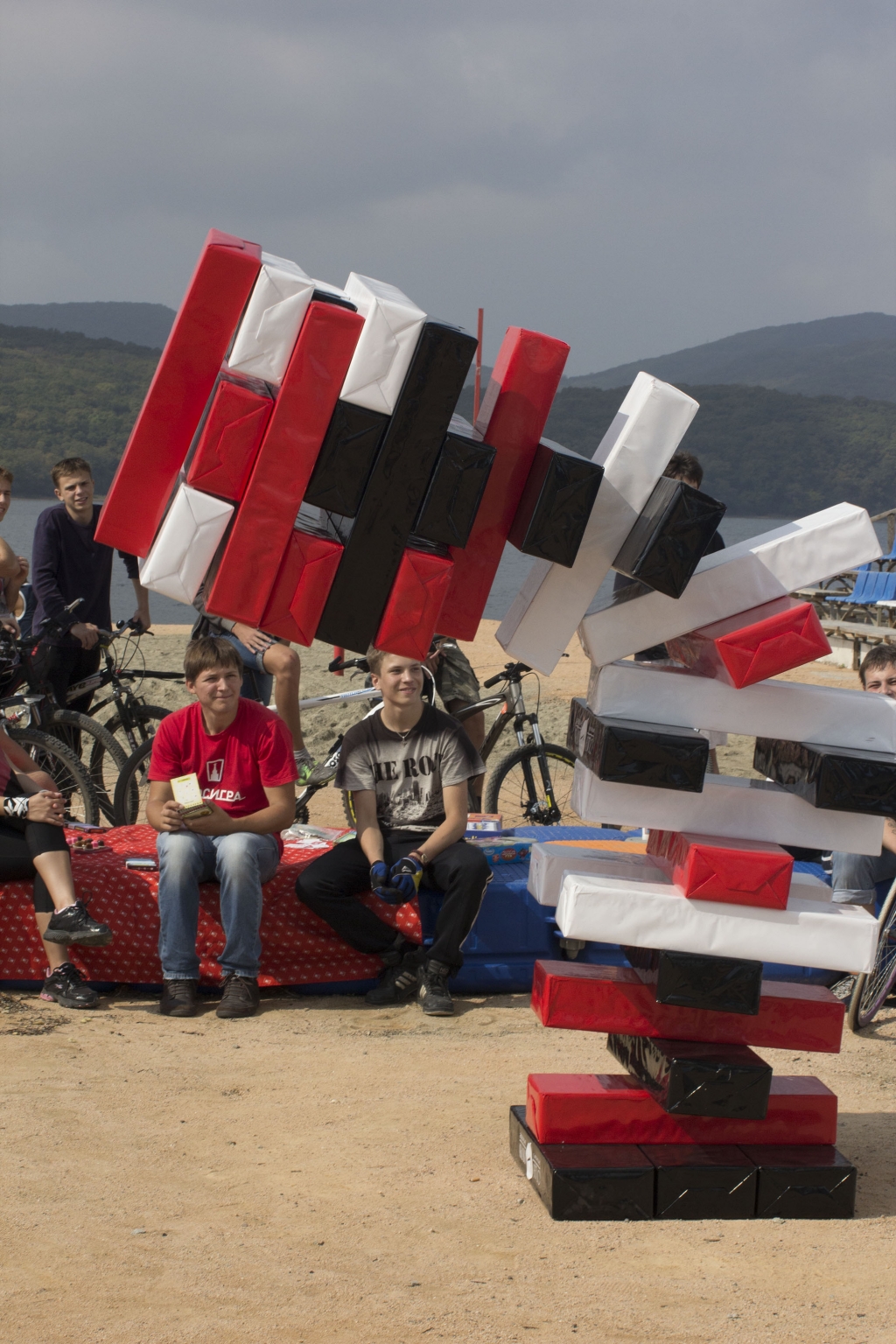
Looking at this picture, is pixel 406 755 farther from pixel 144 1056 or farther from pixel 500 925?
pixel 144 1056

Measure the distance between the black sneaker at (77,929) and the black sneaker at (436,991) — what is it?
1142 millimetres

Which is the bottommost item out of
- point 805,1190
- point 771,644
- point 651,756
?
point 805,1190

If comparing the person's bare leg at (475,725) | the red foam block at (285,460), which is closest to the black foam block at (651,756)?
the red foam block at (285,460)

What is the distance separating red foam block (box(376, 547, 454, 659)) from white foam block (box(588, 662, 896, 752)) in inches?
18.3

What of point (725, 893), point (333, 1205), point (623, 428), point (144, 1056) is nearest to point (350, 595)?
point (623, 428)

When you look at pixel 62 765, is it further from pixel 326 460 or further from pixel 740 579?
pixel 740 579

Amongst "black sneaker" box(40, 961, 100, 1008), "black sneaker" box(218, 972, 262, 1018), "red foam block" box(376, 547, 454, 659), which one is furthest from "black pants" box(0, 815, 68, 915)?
"red foam block" box(376, 547, 454, 659)

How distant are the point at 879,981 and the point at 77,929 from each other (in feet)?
9.29

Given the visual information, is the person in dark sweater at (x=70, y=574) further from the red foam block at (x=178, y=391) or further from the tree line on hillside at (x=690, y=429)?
the tree line on hillside at (x=690, y=429)

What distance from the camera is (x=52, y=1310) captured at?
2428 mm

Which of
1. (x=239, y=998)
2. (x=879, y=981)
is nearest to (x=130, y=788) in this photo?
(x=239, y=998)

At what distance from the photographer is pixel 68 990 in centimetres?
437

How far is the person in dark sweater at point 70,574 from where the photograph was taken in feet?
21.6

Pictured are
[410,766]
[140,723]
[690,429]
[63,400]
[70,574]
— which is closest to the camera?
[410,766]
